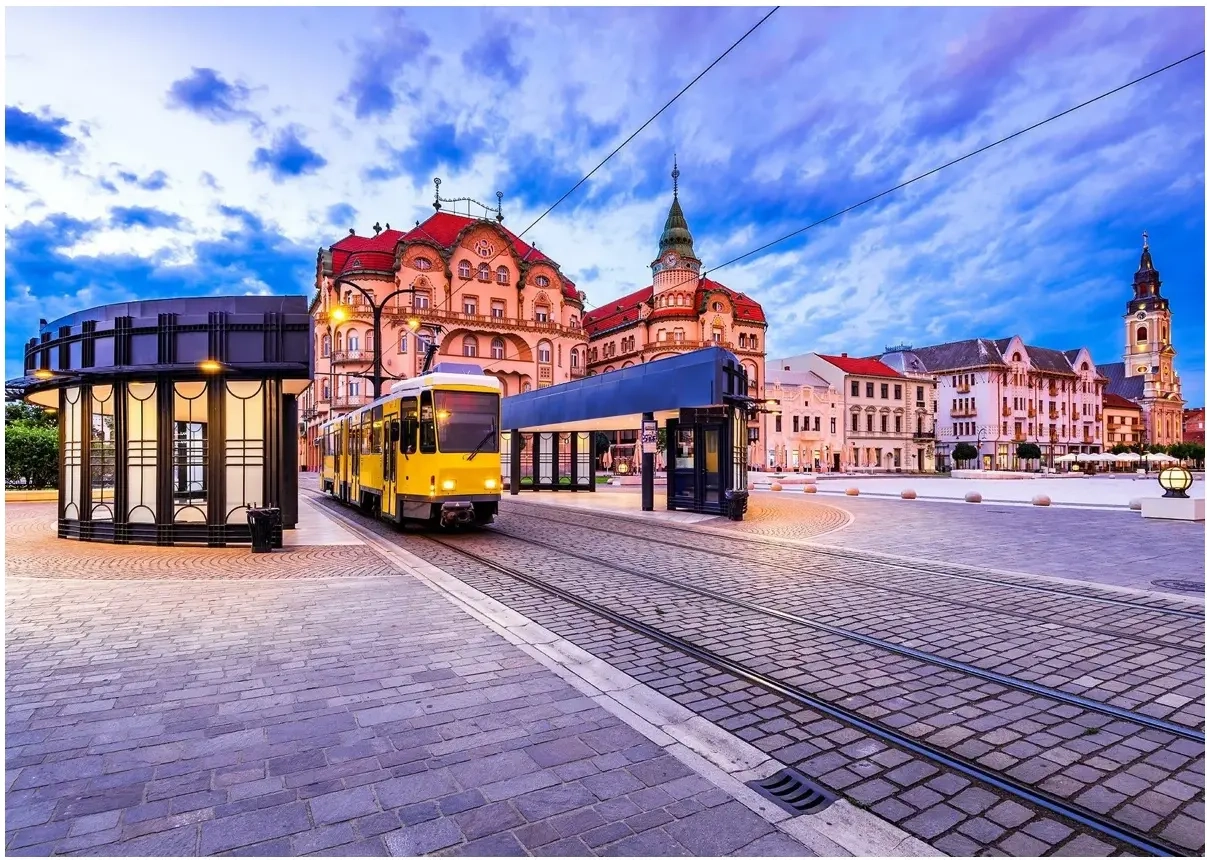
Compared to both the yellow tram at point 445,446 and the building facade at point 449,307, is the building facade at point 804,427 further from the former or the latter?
the yellow tram at point 445,446

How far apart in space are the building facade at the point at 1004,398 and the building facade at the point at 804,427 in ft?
57.7

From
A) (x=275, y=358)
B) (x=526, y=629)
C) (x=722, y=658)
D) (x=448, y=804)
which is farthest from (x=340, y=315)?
(x=448, y=804)

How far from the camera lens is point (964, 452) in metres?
74.2

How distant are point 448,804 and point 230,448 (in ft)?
37.9

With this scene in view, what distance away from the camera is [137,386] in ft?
42.0

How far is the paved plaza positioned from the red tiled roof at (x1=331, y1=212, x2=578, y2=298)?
167 feet

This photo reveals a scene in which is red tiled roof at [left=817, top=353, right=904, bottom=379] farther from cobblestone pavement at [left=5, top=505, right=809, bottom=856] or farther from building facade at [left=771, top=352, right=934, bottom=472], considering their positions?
cobblestone pavement at [left=5, top=505, right=809, bottom=856]

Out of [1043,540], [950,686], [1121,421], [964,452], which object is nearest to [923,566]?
[1043,540]

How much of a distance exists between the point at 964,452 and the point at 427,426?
74.6 m

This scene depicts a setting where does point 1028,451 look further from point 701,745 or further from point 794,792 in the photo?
point 794,792

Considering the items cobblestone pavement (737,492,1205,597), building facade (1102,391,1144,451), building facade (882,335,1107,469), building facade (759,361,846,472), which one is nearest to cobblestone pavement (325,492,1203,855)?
cobblestone pavement (737,492,1205,597)

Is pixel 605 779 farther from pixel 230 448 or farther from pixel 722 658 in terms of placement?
pixel 230 448

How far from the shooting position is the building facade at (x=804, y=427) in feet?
214

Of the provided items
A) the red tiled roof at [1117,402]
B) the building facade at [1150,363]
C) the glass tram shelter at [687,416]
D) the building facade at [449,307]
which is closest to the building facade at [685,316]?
the building facade at [449,307]
